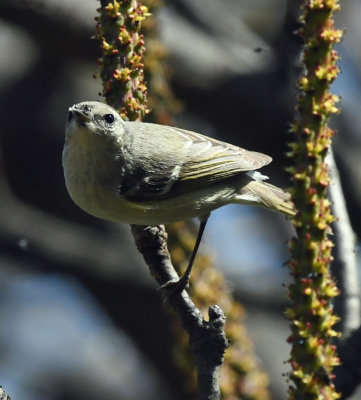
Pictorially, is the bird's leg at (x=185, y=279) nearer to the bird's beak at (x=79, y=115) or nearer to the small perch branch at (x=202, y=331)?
the small perch branch at (x=202, y=331)

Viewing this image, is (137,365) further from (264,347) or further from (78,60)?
(78,60)

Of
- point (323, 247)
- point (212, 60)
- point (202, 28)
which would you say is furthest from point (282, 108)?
point (323, 247)

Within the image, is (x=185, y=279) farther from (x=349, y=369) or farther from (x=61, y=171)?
(x=61, y=171)

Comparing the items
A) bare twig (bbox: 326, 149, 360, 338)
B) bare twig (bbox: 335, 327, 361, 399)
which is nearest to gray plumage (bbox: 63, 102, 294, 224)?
bare twig (bbox: 326, 149, 360, 338)

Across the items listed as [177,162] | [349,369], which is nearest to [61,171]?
[177,162]

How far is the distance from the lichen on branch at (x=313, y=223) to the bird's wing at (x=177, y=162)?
59.8 inches

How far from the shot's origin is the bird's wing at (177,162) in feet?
11.1

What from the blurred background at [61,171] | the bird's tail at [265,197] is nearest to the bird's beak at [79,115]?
the bird's tail at [265,197]

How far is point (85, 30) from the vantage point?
5664 millimetres

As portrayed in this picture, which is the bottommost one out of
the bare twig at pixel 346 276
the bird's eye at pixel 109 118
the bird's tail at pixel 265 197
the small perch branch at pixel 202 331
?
the small perch branch at pixel 202 331

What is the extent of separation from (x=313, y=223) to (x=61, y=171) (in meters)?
4.29

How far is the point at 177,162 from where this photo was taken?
139 inches

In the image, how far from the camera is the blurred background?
5.71m

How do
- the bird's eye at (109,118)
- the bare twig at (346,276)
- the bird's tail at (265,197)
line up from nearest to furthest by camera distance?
the bare twig at (346,276) → the bird's eye at (109,118) → the bird's tail at (265,197)
